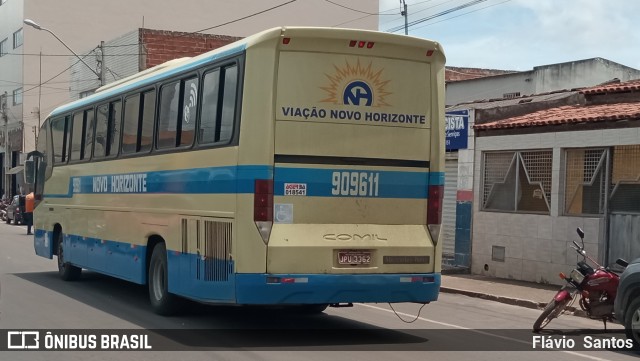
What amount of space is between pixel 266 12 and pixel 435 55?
150ft

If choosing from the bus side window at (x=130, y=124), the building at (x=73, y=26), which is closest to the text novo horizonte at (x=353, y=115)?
the bus side window at (x=130, y=124)

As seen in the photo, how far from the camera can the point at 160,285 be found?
11.4m

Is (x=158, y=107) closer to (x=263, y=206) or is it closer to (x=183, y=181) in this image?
(x=183, y=181)

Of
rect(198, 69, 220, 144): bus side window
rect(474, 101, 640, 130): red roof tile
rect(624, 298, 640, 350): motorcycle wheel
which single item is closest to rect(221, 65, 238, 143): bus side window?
rect(198, 69, 220, 144): bus side window

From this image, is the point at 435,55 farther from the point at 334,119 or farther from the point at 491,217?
the point at 491,217

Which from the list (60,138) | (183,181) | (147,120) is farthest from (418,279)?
(60,138)

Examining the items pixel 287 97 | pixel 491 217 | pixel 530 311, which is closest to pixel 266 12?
pixel 491 217

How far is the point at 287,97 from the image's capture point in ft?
30.0

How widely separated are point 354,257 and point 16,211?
33.7 metres

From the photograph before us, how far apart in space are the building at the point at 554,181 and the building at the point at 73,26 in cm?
3243

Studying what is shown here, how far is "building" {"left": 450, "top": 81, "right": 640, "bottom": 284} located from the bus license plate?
311 inches

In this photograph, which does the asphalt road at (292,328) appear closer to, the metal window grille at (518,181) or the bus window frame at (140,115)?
the bus window frame at (140,115)

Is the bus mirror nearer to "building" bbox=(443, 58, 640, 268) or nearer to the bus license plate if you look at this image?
"building" bbox=(443, 58, 640, 268)

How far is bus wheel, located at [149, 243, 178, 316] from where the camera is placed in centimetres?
1112
